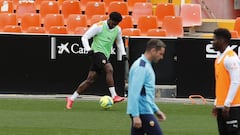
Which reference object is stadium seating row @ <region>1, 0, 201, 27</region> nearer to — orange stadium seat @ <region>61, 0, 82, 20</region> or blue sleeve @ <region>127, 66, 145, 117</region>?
orange stadium seat @ <region>61, 0, 82, 20</region>

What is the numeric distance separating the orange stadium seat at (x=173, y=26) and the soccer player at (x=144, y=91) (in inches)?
513

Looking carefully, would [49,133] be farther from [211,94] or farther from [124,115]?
[211,94]

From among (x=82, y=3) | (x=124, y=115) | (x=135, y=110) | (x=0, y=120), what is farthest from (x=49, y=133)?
(x=82, y=3)

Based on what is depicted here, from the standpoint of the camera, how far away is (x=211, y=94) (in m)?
17.8

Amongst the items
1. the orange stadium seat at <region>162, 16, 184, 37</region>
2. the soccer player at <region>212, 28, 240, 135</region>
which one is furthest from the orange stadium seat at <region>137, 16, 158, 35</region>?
the soccer player at <region>212, 28, 240, 135</region>

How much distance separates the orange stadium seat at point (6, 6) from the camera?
23469mm

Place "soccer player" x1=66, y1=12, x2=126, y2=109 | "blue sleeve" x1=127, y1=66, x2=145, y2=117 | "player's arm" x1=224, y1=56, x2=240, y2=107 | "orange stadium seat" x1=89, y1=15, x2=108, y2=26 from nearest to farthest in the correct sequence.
Result: "blue sleeve" x1=127, y1=66, x2=145, y2=117 < "player's arm" x1=224, y1=56, x2=240, y2=107 < "soccer player" x1=66, y1=12, x2=126, y2=109 < "orange stadium seat" x1=89, y1=15, x2=108, y2=26

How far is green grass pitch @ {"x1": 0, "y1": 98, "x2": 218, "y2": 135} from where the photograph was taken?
12210 millimetres

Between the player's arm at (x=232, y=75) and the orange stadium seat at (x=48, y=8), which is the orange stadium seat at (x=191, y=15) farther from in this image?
the player's arm at (x=232, y=75)

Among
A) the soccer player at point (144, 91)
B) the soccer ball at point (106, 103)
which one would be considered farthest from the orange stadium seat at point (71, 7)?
the soccer player at point (144, 91)

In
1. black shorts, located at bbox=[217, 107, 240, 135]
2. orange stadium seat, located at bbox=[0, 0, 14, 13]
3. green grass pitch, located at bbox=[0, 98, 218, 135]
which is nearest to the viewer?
black shorts, located at bbox=[217, 107, 240, 135]

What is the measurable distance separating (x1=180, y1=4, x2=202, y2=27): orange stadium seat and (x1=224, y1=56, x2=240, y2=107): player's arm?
14117mm

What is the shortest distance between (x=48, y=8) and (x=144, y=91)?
50.0ft

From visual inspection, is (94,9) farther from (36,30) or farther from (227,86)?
(227,86)
